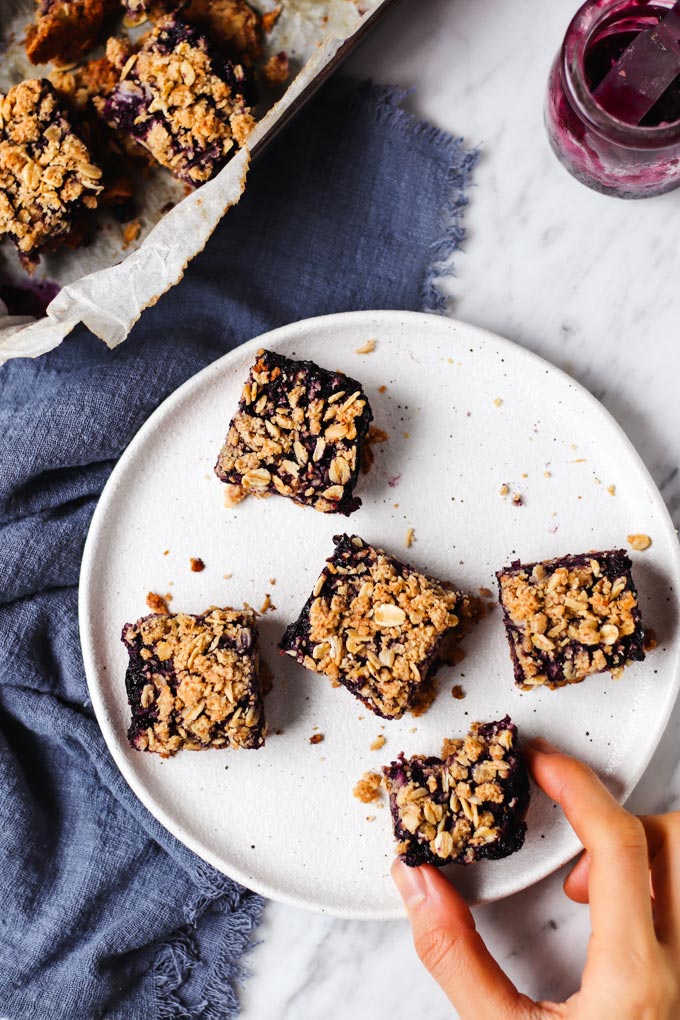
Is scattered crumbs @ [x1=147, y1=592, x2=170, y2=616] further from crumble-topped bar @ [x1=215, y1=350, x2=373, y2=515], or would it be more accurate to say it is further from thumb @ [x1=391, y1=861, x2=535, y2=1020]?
thumb @ [x1=391, y1=861, x2=535, y2=1020]

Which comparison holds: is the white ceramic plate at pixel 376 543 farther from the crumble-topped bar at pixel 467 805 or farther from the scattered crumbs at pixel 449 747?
the crumble-topped bar at pixel 467 805

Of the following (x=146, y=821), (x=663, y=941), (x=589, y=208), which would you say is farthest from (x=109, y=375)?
(x=663, y=941)

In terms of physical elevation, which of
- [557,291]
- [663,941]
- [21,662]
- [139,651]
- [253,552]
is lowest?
[21,662]

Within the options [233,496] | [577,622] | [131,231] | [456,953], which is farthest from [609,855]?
[131,231]

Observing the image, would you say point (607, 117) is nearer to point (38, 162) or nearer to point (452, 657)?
point (452, 657)

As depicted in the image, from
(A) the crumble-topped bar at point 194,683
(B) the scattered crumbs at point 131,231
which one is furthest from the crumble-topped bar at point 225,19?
(A) the crumble-topped bar at point 194,683

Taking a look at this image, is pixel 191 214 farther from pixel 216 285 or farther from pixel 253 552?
pixel 253 552

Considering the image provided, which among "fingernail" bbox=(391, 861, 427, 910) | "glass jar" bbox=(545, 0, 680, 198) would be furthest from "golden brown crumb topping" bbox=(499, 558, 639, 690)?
"glass jar" bbox=(545, 0, 680, 198)
